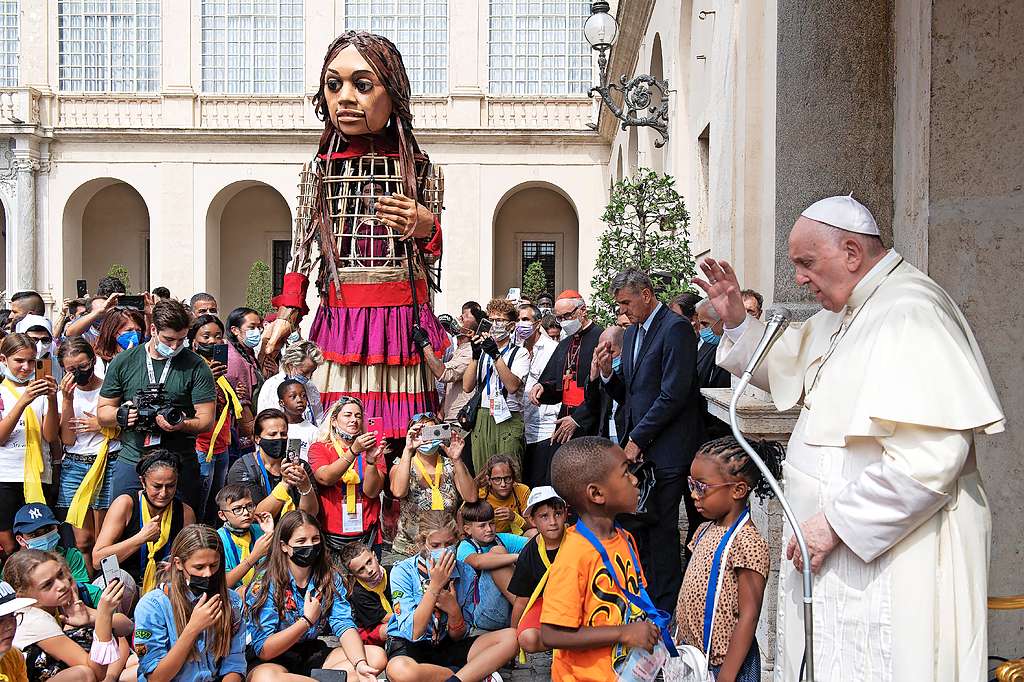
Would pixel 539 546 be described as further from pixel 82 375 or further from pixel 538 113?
pixel 538 113

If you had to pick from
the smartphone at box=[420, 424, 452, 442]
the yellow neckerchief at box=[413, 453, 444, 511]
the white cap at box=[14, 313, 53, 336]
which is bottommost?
the yellow neckerchief at box=[413, 453, 444, 511]

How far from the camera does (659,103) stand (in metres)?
17.2

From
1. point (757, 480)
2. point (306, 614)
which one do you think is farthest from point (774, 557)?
point (306, 614)

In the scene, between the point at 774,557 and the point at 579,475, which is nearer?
the point at 579,475

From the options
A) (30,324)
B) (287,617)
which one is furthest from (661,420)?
(30,324)

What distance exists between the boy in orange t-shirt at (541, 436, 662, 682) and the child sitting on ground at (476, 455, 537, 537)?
2615 millimetres

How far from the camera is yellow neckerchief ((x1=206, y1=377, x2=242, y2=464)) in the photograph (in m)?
6.63

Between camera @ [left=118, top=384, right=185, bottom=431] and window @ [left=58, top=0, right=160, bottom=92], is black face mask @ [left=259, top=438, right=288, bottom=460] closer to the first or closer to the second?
camera @ [left=118, top=384, right=185, bottom=431]

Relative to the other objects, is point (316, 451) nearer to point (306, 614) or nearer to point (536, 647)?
point (306, 614)

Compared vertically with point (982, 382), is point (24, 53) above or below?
above

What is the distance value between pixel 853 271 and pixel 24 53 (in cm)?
3200

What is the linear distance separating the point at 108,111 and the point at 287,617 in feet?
93.6

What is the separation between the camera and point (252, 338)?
959 centimetres

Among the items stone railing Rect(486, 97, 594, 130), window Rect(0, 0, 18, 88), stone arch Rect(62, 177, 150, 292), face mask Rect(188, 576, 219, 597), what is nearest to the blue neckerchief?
face mask Rect(188, 576, 219, 597)
